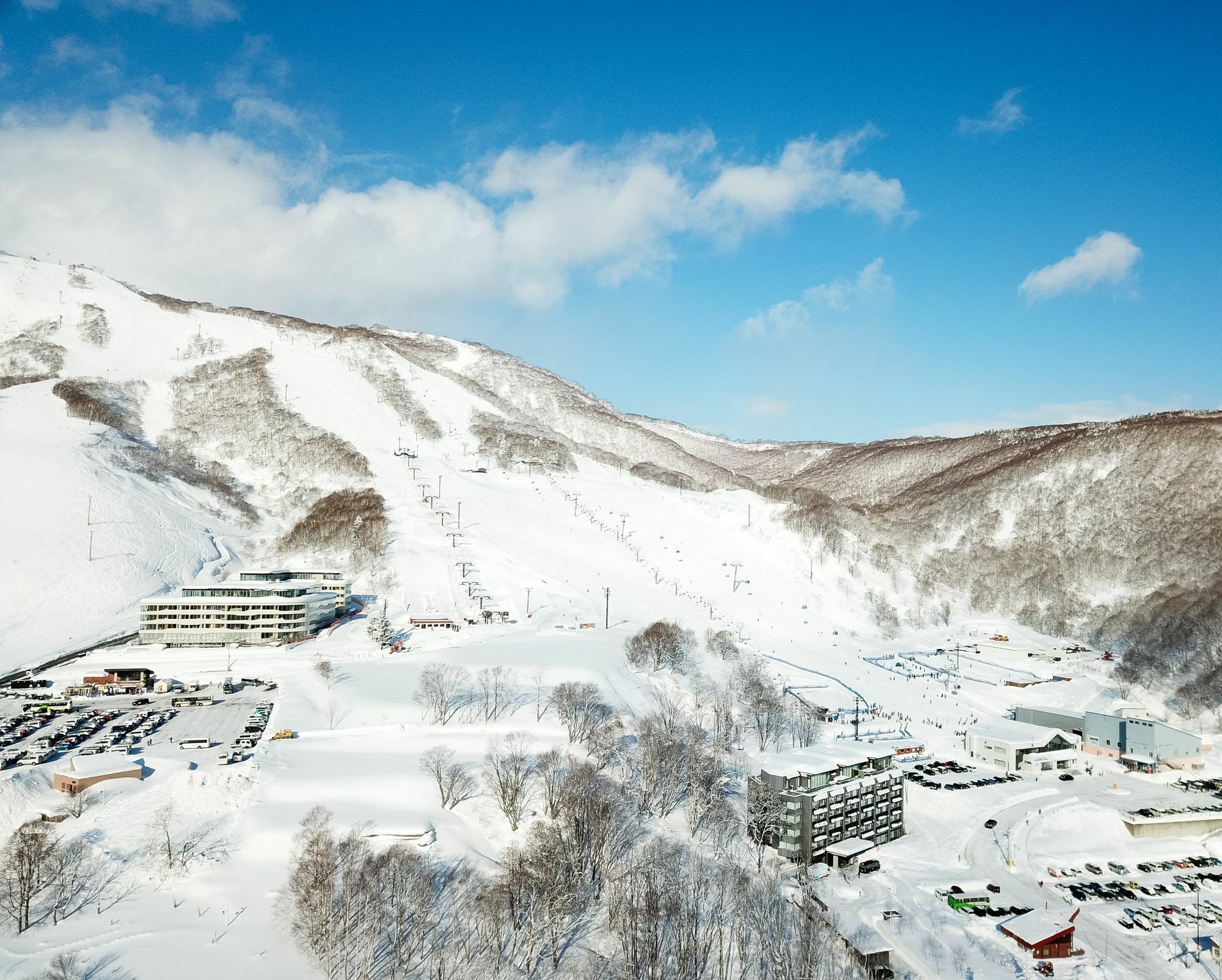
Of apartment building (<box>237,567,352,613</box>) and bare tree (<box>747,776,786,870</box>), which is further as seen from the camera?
apartment building (<box>237,567,352,613</box>)

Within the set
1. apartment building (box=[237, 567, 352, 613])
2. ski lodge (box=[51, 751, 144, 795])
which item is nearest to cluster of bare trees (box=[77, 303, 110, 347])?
apartment building (box=[237, 567, 352, 613])

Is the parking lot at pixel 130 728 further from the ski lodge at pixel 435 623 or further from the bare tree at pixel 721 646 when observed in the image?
the bare tree at pixel 721 646

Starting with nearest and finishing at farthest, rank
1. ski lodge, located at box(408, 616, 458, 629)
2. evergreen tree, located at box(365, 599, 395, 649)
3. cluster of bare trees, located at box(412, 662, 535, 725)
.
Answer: cluster of bare trees, located at box(412, 662, 535, 725)
evergreen tree, located at box(365, 599, 395, 649)
ski lodge, located at box(408, 616, 458, 629)

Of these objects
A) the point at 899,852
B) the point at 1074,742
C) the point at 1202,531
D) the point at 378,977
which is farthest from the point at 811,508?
the point at 378,977

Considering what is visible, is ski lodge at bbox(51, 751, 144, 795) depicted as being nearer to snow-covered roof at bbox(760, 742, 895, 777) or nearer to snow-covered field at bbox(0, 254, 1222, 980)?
snow-covered field at bbox(0, 254, 1222, 980)

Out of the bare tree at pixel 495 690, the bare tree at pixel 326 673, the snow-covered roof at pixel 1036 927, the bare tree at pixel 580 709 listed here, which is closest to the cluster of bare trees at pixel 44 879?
the bare tree at pixel 326 673

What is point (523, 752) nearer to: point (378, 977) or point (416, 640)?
point (378, 977)
